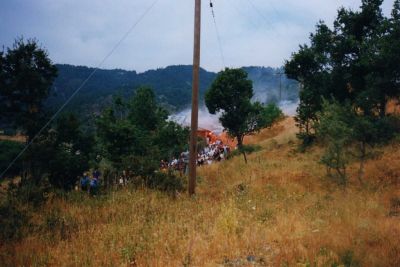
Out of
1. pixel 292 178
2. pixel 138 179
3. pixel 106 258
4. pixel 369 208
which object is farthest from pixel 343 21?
pixel 106 258

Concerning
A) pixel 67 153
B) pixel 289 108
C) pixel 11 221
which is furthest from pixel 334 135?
pixel 289 108

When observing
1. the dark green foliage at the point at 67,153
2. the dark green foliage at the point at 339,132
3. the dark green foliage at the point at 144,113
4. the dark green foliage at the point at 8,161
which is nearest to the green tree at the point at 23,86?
the dark green foliage at the point at 67,153

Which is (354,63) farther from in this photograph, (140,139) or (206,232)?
(206,232)

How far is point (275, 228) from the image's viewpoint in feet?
24.0

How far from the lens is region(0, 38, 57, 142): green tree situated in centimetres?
2462

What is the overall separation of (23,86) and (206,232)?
23013 mm

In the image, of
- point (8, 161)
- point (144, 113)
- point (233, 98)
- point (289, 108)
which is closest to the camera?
point (233, 98)

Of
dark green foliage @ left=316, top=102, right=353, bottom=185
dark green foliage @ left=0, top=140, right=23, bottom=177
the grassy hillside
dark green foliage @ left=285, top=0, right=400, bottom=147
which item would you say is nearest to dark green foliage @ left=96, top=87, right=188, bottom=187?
the grassy hillside

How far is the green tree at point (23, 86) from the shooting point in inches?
969

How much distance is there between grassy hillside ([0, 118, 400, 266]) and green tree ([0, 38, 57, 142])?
17.3 m

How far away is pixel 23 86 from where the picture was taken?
2500 centimetres

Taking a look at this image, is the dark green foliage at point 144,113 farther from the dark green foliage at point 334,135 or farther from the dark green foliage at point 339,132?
the dark green foliage at point 334,135

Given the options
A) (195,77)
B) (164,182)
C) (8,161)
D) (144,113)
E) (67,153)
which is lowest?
(8,161)

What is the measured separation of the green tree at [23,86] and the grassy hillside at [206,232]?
17.3m
